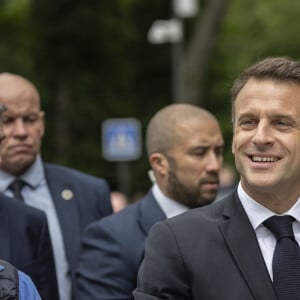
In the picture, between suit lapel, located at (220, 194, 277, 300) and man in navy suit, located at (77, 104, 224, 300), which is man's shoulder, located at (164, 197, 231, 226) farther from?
man in navy suit, located at (77, 104, 224, 300)

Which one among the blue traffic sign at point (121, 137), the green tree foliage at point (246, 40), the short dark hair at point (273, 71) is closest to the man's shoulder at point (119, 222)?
the short dark hair at point (273, 71)

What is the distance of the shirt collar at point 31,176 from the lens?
573 cm

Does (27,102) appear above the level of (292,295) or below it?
above

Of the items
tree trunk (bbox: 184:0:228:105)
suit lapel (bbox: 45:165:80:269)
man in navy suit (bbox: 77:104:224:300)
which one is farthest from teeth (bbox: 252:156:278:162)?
tree trunk (bbox: 184:0:228:105)

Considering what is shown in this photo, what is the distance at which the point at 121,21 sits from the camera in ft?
95.3

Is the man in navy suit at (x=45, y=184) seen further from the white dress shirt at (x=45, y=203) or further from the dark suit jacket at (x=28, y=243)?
the dark suit jacket at (x=28, y=243)

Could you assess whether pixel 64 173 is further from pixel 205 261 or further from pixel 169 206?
pixel 205 261

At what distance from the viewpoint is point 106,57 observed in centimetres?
2881

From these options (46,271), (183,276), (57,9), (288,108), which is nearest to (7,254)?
(46,271)

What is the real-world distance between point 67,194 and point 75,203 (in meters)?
0.07

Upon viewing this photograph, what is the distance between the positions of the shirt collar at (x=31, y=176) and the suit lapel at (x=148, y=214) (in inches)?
27.6

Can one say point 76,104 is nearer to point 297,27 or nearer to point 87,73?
point 87,73

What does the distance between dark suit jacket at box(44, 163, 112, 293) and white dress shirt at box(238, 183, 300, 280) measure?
2.17 metres

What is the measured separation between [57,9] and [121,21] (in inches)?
83.7
